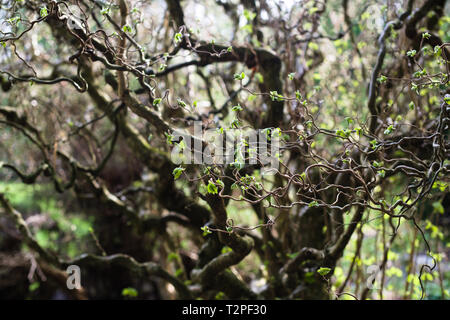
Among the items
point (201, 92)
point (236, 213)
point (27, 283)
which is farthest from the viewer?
point (27, 283)

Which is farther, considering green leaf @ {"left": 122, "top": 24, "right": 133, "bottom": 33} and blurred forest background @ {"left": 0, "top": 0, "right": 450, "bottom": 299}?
blurred forest background @ {"left": 0, "top": 0, "right": 450, "bottom": 299}

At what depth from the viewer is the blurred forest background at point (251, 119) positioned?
2.31 metres

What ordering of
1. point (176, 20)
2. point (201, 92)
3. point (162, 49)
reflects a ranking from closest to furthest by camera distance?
1. point (176, 20)
2. point (162, 49)
3. point (201, 92)

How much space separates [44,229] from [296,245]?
3844 millimetres

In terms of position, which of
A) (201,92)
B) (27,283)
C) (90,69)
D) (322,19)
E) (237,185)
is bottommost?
(27,283)

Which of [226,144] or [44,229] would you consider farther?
[44,229]

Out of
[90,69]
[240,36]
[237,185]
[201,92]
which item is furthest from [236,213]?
[237,185]

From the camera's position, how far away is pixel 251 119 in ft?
10.6

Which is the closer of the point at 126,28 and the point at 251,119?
the point at 126,28

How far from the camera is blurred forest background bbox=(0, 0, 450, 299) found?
231 centimetres

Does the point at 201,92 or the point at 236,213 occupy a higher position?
the point at 201,92

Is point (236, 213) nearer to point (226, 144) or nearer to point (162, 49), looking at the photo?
point (162, 49)

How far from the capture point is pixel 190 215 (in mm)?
3229

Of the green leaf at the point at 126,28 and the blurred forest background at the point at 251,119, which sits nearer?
the green leaf at the point at 126,28
